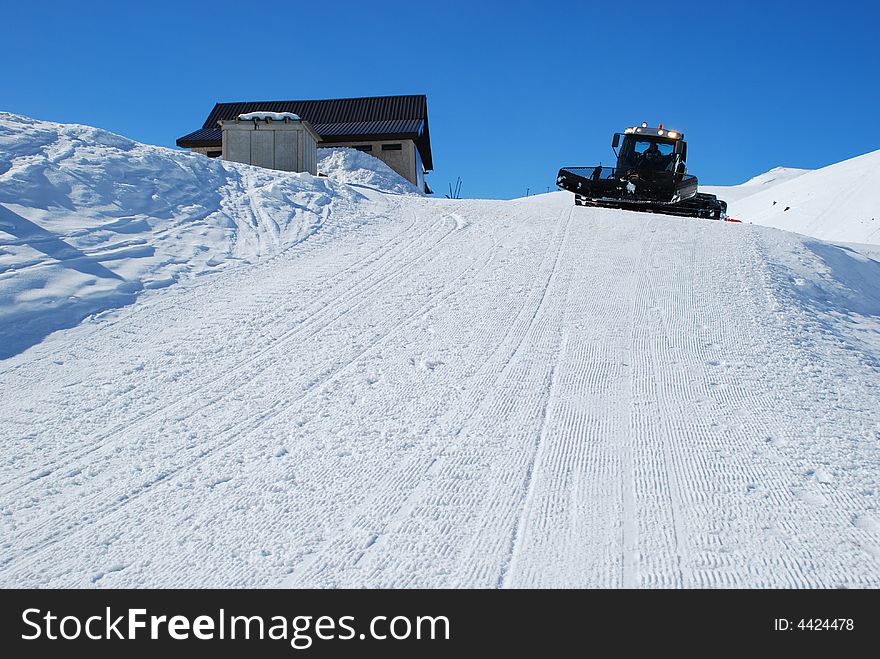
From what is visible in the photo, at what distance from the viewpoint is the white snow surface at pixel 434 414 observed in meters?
3.43

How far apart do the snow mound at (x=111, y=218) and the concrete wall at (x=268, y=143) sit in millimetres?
5431

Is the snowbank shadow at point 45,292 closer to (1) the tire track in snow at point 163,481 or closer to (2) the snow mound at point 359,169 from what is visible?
(1) the tire track in snow at point 163,481

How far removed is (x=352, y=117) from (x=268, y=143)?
14694 mm

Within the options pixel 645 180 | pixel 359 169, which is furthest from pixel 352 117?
pixel 645 180

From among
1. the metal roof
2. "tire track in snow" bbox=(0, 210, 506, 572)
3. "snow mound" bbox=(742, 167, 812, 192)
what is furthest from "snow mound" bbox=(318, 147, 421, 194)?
"snow mound" bbox=(742, 167, 812, 192)

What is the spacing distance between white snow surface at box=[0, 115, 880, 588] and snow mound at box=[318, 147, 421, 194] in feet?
58.7

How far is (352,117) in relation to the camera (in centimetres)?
3350

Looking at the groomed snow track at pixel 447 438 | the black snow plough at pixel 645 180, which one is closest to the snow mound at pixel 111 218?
the groomed snow track at pixel 447 438

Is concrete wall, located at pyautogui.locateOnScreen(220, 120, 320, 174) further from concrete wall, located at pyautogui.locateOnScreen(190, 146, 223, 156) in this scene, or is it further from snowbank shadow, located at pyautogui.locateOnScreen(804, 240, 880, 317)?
snowbank shadow, located at pyautogui.locateOnScreen(804, 240, 880, 317)

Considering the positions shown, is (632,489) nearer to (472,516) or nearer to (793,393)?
(472,516)

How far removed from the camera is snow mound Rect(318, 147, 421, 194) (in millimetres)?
27594

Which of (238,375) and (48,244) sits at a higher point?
(48,244)

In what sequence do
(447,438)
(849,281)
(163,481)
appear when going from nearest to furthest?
1. (163,481)
2. (447,438)
3. (849,281)

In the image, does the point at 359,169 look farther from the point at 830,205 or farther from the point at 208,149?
the point at 830,205
